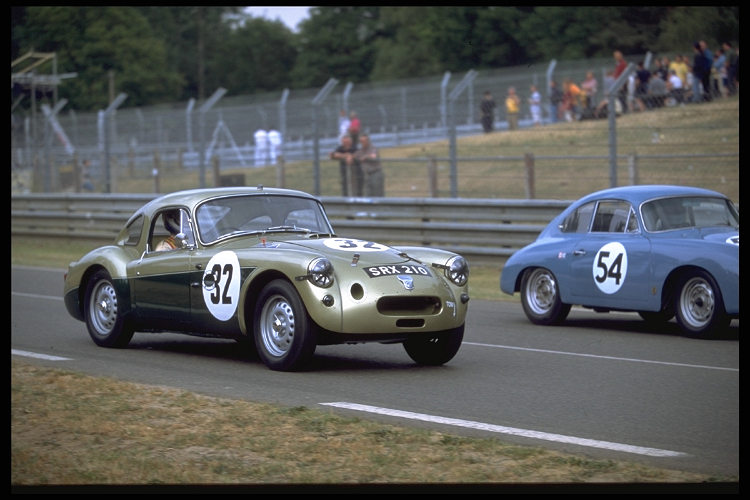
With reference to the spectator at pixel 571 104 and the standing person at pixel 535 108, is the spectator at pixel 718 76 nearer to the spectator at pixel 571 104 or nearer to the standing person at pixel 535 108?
the spectator at pixel 571 104

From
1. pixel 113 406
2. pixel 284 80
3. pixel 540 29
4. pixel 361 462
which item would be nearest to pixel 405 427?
pixel 361 462

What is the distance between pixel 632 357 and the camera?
886cm

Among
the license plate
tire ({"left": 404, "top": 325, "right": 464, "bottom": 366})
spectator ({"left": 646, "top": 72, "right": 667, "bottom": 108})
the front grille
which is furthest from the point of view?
spectator ({"left": 646, "top": 72, "right": 667, "bottom": 108})

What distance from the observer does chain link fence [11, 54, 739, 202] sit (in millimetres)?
16516

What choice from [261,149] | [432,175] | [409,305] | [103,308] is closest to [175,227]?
[409,305]

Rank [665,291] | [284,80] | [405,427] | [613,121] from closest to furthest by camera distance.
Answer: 1. [405,427]
2. [665,291]
3. [613,121]
4. [284,80]

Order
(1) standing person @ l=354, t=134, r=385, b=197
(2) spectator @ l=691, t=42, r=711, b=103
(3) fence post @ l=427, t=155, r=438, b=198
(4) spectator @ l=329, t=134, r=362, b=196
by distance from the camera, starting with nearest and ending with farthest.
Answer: (1) standing person @ l=354, t=134, r=385, b=197
(4) spectator @ l=329, t=134, r=362, b=196
(2) spectator @ l=691, t=42, r=711, b=103
(3) fence post @ l=427, t=155, r=438, b=198

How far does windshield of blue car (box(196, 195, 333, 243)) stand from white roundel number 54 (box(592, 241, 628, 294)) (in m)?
3.46

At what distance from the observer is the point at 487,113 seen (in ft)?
55.5

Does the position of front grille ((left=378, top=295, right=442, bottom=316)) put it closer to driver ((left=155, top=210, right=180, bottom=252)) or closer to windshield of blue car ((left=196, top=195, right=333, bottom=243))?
windshield of blue car ((left=196, top=195, right=333, bottom=243))

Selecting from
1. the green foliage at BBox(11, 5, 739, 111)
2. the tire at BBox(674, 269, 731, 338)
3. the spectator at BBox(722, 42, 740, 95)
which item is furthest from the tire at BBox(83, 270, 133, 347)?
the spectator at BBox(722, 42, 740, 95)

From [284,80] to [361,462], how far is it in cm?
4906

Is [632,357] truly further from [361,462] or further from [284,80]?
[284,80]

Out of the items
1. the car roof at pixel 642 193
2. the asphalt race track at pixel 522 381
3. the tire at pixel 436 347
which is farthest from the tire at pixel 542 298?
the tire at pixel 436 347
